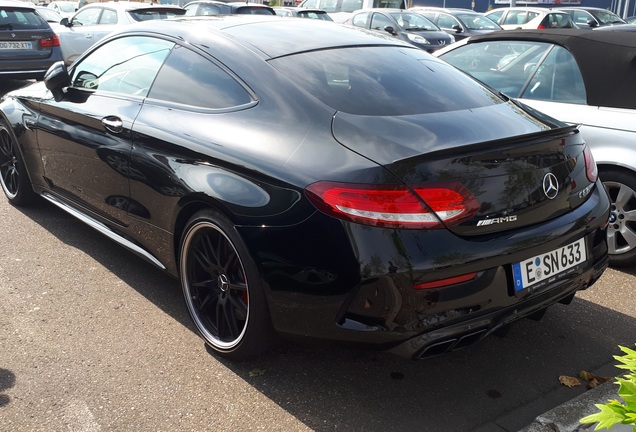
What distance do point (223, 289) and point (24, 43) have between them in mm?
9058

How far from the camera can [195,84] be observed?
355 cm

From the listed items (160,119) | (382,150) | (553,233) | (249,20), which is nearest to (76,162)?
(160,119)

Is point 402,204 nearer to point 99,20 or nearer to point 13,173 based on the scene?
point 13,173

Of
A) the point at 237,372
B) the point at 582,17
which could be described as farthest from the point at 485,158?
the point at 582,17

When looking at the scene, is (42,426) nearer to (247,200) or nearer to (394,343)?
(247,200)

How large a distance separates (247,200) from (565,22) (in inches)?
694

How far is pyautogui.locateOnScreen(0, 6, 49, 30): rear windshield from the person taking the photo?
10.5 metres

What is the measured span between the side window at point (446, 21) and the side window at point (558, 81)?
48.0 feet

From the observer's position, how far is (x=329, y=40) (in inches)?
146

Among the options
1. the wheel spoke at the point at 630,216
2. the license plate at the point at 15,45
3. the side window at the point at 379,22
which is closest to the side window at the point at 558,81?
the wheel spoke at the point at 630,216

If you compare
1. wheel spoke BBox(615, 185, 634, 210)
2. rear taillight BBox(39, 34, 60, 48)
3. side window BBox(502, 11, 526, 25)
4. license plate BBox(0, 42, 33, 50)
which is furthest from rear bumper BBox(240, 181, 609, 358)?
side window BBox(502, 11, 526, 25)

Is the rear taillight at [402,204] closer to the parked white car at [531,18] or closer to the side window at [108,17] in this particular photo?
the side window at [108,17]

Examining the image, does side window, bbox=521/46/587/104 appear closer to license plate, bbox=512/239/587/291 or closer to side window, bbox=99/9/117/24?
license plate, bbox=512/239/587/291

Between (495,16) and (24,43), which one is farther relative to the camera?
(495,16)
